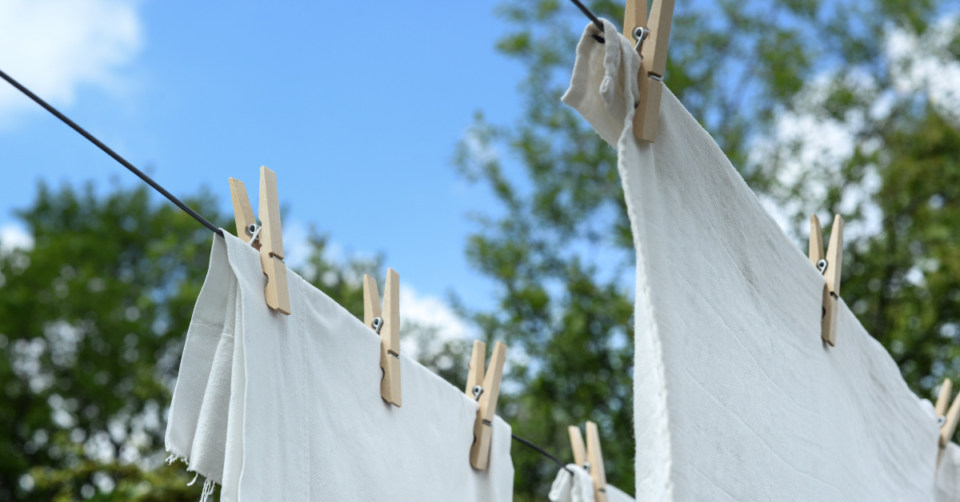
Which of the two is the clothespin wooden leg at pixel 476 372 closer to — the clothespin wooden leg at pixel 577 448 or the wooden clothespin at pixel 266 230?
the clothespin wooden leg at pixel 577 448

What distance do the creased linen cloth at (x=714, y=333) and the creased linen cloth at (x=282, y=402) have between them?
0.42 m

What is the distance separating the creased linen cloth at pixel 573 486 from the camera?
1753 millimetres

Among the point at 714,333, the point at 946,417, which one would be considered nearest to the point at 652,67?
the point at 714,333

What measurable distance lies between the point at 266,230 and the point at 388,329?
0.30 meters

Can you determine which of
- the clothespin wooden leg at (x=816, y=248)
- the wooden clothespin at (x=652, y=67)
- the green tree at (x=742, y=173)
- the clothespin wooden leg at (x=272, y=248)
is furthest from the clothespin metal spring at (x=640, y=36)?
the green tree at (x=742, y=173)

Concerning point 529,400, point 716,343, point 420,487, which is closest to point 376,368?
point 420,487

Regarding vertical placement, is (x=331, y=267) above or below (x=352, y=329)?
above

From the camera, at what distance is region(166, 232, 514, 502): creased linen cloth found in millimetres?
936

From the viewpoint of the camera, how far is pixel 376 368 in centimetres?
121

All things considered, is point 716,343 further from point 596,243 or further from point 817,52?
point 817,52

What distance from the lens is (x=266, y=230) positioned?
104 cm

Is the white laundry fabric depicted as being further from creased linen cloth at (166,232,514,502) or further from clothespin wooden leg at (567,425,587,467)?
creased linen cloth at (166,232,514,502)

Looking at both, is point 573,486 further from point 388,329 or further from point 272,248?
point 272,248

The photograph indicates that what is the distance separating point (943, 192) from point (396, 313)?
523cm
